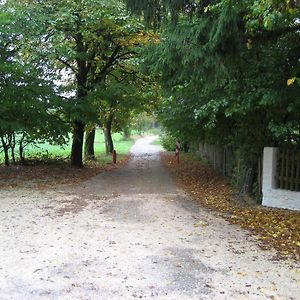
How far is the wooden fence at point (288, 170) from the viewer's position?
33.0 feet

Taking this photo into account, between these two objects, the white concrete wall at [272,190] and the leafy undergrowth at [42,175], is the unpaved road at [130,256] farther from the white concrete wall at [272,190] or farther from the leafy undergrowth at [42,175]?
the leafy undergrowth at [42,175]

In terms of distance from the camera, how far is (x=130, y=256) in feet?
20.5

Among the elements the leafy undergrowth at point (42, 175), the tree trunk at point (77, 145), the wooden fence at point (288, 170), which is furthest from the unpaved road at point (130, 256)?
the tree trunk at point (77, 145)

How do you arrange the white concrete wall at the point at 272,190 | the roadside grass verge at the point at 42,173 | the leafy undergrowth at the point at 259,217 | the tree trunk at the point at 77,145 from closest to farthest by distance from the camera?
the leafy undergrowth at the point at 259,217, the white concrete wall at the point at 272,190, the roadside grass verge at the point at 42,173, the tree trunk at the point at 77,145

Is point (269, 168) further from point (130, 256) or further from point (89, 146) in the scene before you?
point (89, 146)

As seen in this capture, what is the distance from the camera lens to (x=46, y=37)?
15.7 m

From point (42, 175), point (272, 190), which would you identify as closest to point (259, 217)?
point (272, 190)

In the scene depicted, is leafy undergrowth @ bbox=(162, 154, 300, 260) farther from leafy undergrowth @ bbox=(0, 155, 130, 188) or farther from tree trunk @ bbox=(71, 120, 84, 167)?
tree trunk @ bbox=(71, 120, 84, 167)

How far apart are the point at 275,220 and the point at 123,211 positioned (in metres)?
3.35

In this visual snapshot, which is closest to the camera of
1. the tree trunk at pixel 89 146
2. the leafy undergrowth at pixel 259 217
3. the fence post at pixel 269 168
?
the leafy undergrowth at pixel 259 217

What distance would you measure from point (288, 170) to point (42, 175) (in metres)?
10.2

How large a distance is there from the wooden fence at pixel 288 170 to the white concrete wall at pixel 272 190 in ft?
0.38

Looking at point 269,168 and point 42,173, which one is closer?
point 269,168

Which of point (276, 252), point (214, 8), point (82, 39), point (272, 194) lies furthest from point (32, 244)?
point (82, 39)
